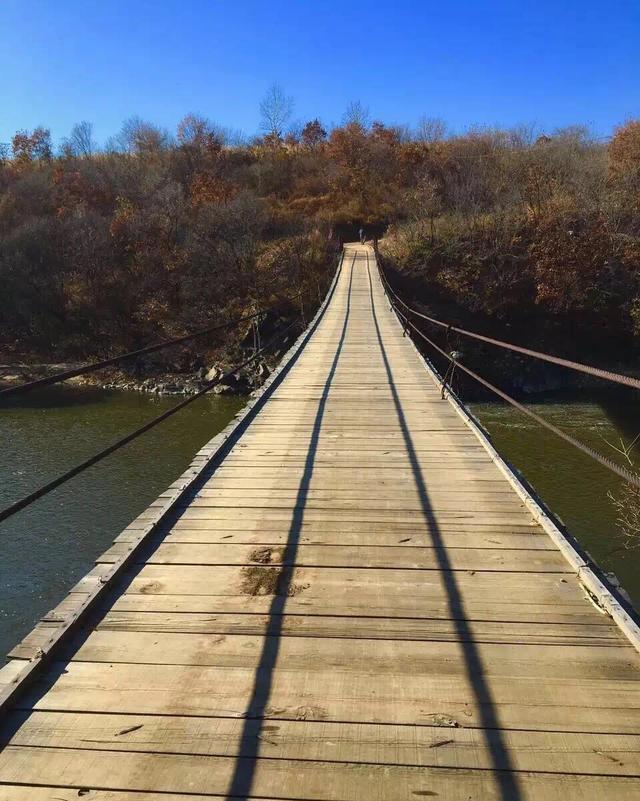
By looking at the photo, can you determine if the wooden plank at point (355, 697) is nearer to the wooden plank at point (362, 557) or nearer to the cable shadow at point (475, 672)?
the cable shadow at point (475, 672)

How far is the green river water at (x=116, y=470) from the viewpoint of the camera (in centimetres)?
822

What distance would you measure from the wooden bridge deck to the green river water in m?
5.55

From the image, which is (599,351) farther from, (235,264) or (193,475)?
(193,475)

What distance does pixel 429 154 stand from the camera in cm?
3447

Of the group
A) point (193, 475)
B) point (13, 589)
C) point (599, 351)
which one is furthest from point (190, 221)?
point (193, 475)

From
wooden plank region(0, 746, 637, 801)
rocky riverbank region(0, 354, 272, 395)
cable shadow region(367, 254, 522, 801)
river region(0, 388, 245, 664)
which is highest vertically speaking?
cable shadow region(367, 254, 522, 801)

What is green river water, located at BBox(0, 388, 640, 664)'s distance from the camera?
324 inches

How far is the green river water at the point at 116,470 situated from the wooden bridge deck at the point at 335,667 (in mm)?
5547

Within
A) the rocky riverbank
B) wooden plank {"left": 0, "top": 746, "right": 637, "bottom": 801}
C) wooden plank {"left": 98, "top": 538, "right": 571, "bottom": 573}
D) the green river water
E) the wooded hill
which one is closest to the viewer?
wooden plank {"left": 0, "top": 746, "right": 637, "bottom": 801}

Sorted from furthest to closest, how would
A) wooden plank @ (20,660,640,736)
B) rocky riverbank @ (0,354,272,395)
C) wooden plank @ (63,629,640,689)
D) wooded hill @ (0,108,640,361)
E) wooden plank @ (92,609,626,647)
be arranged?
wooded hill @ (0,108,640,361) < rocky riverbank @ (0,354,272,395) < wooden plank @ (92,609,626,647) < wooden plank @ (63,629,640,689) < wooden plank @ (20,660,640,736)

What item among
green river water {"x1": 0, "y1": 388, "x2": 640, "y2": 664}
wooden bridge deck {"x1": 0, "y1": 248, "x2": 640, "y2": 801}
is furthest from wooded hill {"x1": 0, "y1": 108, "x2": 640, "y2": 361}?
wooden bridge deck {"x1": 0, "y1": 248, "x2": 640, "y2": 801}

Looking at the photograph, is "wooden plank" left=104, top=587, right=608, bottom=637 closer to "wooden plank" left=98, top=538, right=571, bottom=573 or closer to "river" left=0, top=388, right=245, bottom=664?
"wooden plank" left=98, top=538, right=571, bottom=573

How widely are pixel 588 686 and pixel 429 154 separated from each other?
121ft

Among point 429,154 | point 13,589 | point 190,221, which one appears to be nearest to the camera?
point 13,589
